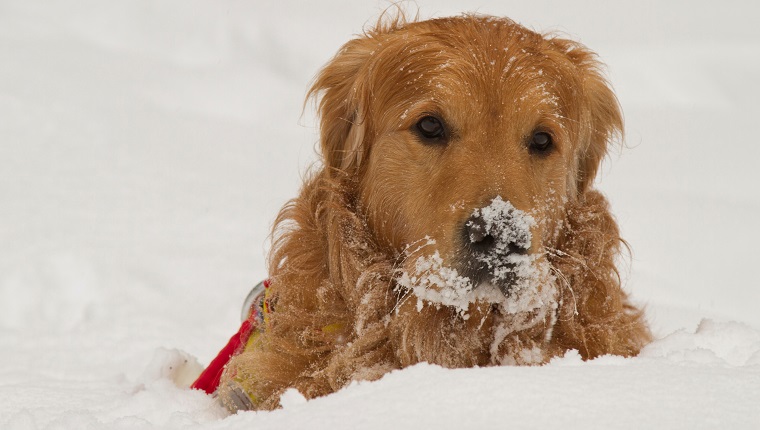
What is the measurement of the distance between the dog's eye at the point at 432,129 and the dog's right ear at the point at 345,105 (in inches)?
11.7

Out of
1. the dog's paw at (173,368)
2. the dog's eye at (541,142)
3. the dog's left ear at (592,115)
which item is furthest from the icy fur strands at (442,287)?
the dog's paw at (173,368)

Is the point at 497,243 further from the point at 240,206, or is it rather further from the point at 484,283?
the point at 240,206

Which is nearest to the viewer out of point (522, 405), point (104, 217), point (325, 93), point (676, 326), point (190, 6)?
point (522, 405)

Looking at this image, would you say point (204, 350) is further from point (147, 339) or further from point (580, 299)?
point (580, 299)

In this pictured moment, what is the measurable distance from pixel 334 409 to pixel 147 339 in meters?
3.01

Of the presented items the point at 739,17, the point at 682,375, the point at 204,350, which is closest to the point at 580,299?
the point at 682,375

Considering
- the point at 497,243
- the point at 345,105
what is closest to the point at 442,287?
the point at 497,243

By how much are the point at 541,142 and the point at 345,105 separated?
31.2 inches

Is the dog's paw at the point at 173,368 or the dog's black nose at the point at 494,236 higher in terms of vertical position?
the dog's paw at the point at 173,368

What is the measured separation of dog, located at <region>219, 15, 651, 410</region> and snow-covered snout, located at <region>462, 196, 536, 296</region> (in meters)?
0.02

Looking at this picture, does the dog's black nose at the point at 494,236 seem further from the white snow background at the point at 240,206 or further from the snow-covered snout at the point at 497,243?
the white snow background at the point at 240,206

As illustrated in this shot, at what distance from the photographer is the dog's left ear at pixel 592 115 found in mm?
3350

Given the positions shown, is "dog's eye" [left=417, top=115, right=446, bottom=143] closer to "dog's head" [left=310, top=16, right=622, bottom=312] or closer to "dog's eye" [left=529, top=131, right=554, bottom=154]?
"dog's head" [left=310, top=16, right=622, bottom=312]

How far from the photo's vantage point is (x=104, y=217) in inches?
251
